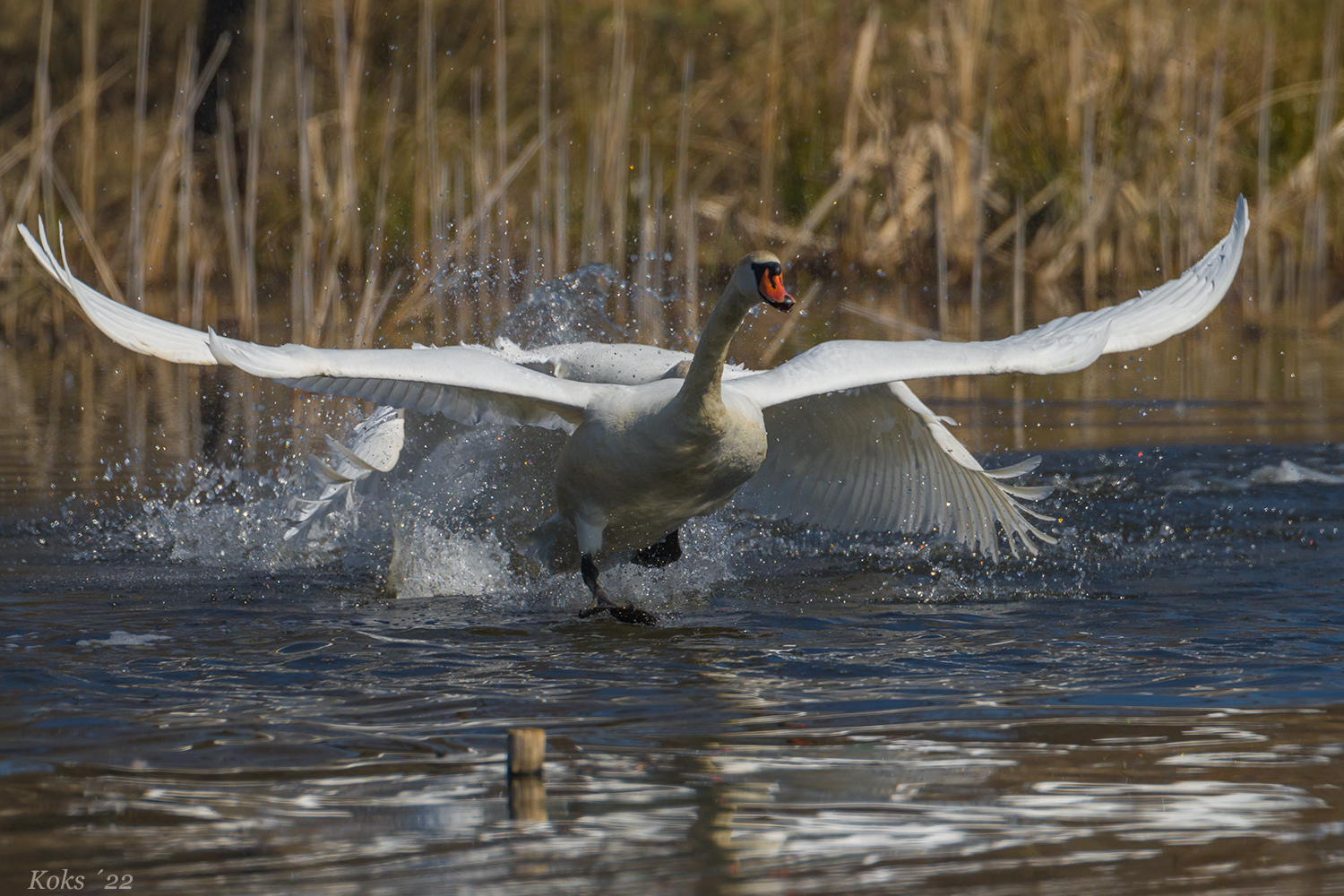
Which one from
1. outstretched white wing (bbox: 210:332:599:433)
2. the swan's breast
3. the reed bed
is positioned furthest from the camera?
the reed bed

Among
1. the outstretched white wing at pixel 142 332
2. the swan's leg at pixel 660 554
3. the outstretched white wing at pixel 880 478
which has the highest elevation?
the outstretched white wing at pixel 142 332

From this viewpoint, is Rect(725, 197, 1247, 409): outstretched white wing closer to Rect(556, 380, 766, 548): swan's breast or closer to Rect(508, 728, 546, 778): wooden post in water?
Rect(556, 380, 766, 548): swan's breast

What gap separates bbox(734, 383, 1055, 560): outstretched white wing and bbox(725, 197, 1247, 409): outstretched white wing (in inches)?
26.6

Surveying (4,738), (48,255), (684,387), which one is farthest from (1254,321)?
(4,738)

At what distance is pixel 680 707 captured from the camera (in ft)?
14.7

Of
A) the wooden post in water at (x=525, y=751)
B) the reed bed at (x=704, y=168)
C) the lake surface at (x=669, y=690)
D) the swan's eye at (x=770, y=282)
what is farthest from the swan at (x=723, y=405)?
the reed bed at (x=704, y=168)

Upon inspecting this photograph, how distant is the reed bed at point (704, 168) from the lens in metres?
11.4

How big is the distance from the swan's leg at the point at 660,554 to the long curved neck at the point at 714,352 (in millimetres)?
1400

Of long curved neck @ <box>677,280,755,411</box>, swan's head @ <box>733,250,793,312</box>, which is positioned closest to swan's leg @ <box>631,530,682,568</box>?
long curved neck @ <box>677,280,755,411</box>

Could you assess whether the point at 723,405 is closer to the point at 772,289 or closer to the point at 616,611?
the point at 772,289

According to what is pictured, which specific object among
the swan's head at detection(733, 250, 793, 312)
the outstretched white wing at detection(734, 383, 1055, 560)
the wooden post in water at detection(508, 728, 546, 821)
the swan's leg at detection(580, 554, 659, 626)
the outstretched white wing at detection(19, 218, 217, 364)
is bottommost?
the wooden post in water at detection(508, 728, 546, 821)

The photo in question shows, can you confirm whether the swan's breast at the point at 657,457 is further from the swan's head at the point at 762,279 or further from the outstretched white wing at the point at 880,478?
the outstretched white wing at the point at 880,478

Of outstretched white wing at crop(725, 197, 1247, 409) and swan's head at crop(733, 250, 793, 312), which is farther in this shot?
outstretched white wing at crop(725, 197, 1247, 409)

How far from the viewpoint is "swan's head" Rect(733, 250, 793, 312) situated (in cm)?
509
